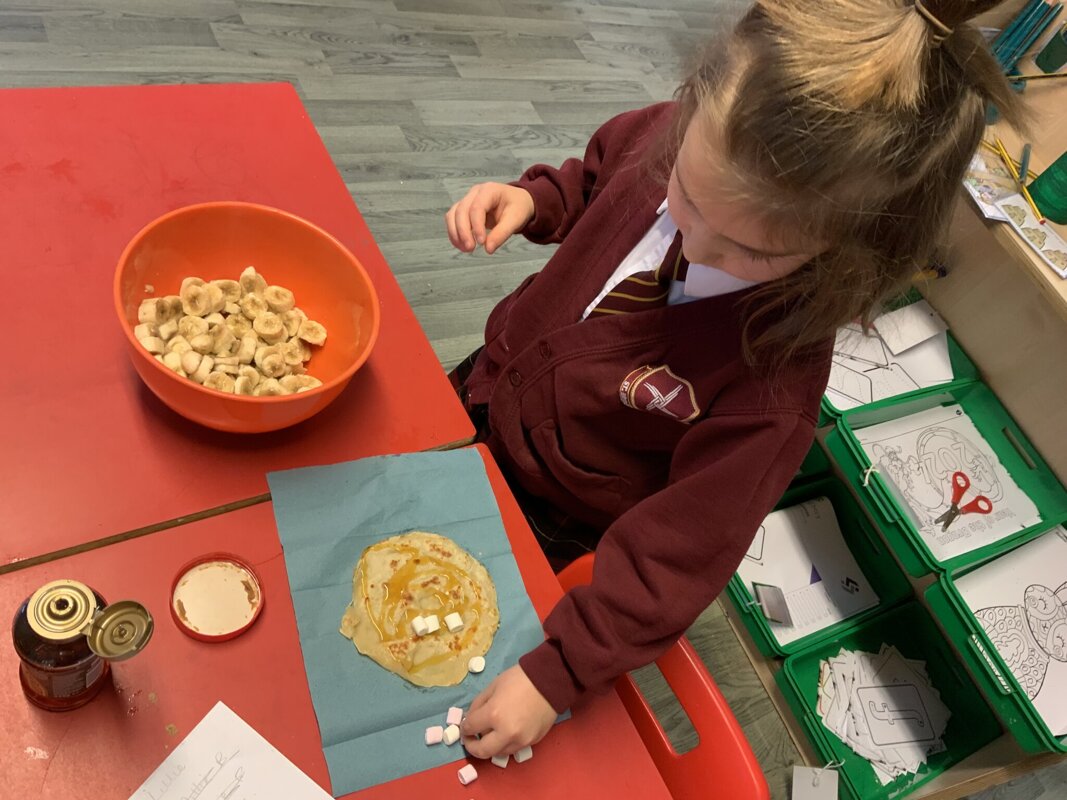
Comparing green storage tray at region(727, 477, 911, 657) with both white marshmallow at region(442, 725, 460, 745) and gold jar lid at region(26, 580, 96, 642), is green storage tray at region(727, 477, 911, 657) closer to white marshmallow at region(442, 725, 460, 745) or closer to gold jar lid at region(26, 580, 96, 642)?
white marshmallow at region(442, 725, 460, 745)

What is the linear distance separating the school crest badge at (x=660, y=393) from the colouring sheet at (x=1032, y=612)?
35.9 inches

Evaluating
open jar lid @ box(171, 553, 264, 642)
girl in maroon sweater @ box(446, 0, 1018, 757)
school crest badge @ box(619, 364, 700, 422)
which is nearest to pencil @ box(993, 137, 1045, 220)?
girl in maroon sweater @ box(446, 0, 1018, 757)

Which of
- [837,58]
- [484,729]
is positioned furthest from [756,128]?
[484,729]

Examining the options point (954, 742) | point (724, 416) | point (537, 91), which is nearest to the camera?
point (724, 416)

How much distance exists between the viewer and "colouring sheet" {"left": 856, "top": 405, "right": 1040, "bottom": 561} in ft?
4.64

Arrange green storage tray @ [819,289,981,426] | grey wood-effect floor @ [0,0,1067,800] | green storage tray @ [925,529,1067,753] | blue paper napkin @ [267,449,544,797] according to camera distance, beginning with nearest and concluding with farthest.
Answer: blue paper napkin @ [267,449,544,797]
green storage tray @ [925,529,1067,753]
green storage tray @ [819,289,981,426]
grey wood-effect floor @ [0,0,1067,800]

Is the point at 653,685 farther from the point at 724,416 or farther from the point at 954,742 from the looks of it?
the point at 724,416

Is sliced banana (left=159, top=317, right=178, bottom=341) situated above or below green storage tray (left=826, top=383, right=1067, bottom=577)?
above

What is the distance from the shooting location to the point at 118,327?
0.77m

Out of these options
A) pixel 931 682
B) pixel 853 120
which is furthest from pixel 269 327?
pixel 931 682

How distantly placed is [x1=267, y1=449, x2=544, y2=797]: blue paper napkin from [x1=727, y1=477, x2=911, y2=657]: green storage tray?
35.1 inches

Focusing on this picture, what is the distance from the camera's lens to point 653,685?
1.53 metres

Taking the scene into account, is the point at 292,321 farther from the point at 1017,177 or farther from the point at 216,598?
the point at 1017,177

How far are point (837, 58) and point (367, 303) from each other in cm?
50
